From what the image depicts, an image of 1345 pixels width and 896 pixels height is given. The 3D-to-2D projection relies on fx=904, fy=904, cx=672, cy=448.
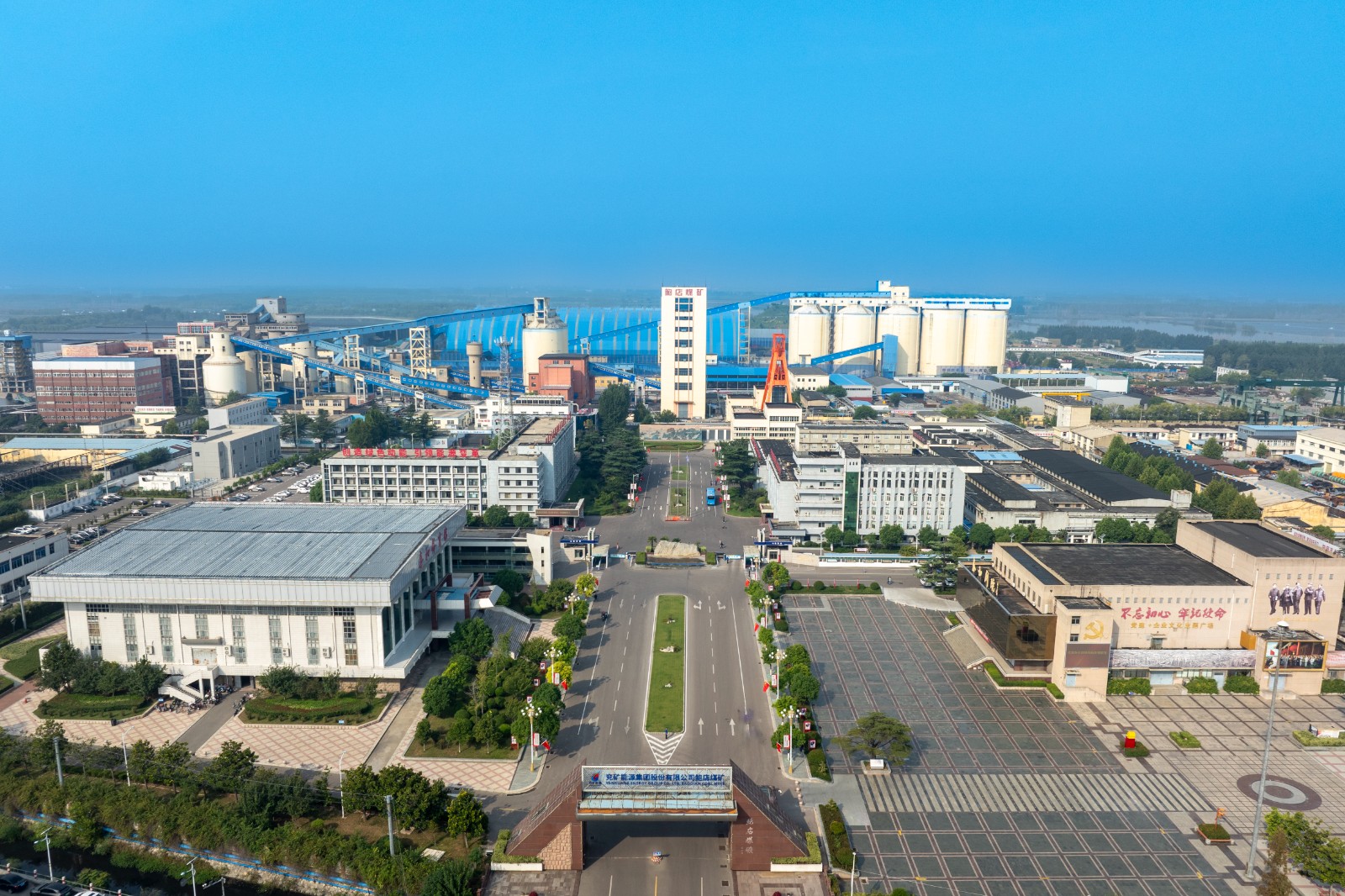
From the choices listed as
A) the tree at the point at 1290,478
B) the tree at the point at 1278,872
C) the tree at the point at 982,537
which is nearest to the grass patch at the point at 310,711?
the tree at the point at 1278,872

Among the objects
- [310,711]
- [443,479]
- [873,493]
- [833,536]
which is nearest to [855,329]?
[873,493]

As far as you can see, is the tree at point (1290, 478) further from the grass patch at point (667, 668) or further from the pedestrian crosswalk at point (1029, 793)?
the grass patch at point (667, 668)

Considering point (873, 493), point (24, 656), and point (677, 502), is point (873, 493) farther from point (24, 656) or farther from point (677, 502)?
point (24, 656)

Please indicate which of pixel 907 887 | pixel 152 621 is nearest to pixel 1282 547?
pixel 907 887

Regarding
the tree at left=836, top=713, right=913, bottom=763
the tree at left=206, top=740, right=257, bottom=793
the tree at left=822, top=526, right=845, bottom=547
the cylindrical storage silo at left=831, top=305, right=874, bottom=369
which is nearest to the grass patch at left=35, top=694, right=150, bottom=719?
the tree at left=206, top=740, right=257, bottom=793

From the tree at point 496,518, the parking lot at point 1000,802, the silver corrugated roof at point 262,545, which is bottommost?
the parking lot at point 1000,802

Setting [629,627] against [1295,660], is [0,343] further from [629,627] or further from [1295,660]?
[1295,660]
